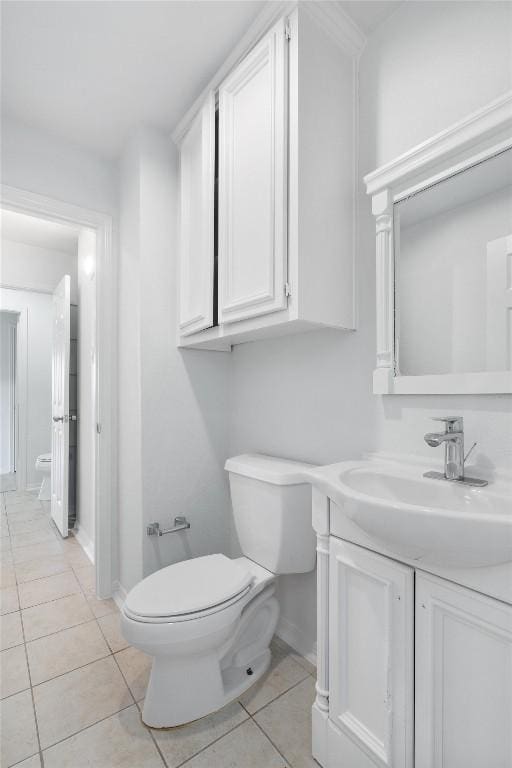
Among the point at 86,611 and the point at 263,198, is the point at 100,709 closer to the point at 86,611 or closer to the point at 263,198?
the point at 86,611

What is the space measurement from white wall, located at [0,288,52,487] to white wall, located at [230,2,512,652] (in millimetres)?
3213

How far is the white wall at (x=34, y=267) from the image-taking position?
3219 millimetres

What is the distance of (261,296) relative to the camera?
1285mm

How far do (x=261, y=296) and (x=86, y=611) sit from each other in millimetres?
1790

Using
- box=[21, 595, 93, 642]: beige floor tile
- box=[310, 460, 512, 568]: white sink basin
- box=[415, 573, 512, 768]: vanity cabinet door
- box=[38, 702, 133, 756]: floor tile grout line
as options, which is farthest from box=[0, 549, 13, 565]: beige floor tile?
box=[415, 573, 512, 768]: vanity cabinet door

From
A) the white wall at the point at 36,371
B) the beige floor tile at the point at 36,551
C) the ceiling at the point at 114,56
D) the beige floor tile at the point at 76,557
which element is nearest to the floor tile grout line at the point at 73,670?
the beige floor tile at the point at 76,557

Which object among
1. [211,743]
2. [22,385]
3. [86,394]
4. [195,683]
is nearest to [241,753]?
[211,743]

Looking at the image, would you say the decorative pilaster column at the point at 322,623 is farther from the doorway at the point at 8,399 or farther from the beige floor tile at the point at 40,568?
the doorway at the point at 8,399

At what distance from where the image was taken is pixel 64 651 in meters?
1.59

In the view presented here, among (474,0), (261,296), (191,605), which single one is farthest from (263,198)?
(191,605)

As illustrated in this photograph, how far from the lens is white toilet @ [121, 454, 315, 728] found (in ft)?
3.84

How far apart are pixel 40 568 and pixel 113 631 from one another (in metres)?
0.91

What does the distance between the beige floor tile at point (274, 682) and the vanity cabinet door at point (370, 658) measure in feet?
1.12

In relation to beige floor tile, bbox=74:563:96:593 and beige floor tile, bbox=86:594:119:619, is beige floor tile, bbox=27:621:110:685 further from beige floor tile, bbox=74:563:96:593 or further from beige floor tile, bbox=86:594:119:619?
beige floor tile, bbox=74:563:96:593
